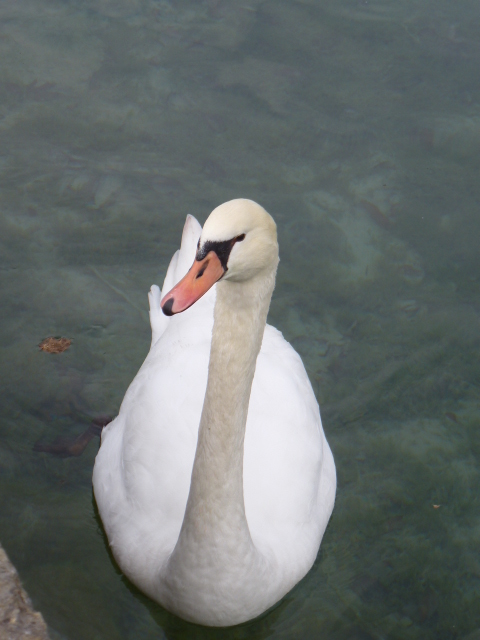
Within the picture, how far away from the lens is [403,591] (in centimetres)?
483

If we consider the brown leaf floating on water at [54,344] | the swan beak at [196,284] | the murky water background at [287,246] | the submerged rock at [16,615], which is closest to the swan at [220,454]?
the swan beak at [196,284]

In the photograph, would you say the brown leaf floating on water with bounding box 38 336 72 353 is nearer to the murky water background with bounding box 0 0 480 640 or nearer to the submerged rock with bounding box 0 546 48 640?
the murky water background with bounding box 0 0 480 640

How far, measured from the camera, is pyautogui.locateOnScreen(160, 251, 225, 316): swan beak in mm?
2883

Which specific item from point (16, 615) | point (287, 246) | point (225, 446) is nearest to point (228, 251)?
point (225, 446)

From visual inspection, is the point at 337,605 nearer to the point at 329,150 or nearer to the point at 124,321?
the point at 124,321

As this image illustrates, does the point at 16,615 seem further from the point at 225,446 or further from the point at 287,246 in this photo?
the point at 287,246

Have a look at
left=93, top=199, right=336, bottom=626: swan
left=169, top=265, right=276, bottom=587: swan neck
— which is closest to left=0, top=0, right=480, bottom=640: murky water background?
left=93, top=199, right=336, bottom=626: swan

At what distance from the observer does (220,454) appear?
12.0 ft

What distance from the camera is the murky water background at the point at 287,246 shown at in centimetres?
481

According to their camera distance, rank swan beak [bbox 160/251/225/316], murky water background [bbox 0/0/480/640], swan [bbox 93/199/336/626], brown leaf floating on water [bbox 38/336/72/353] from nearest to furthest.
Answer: swan beak [bbox 160/251/225/316] < swan [bbox 93/199/336/626] < murky water background [bbox 0/0/480/640] < brown leaf floating on water [bbox 38/336/72/353]

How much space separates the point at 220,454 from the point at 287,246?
3484 millimetres

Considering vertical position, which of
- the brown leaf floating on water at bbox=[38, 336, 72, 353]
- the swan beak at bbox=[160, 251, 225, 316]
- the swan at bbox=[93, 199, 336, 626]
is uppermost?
the swan beak at bbox=[160, 251, 225, 316]

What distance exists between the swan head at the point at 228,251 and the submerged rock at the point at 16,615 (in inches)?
46.2

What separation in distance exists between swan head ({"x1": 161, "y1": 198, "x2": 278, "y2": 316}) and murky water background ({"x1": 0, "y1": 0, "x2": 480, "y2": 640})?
2.20 meters
